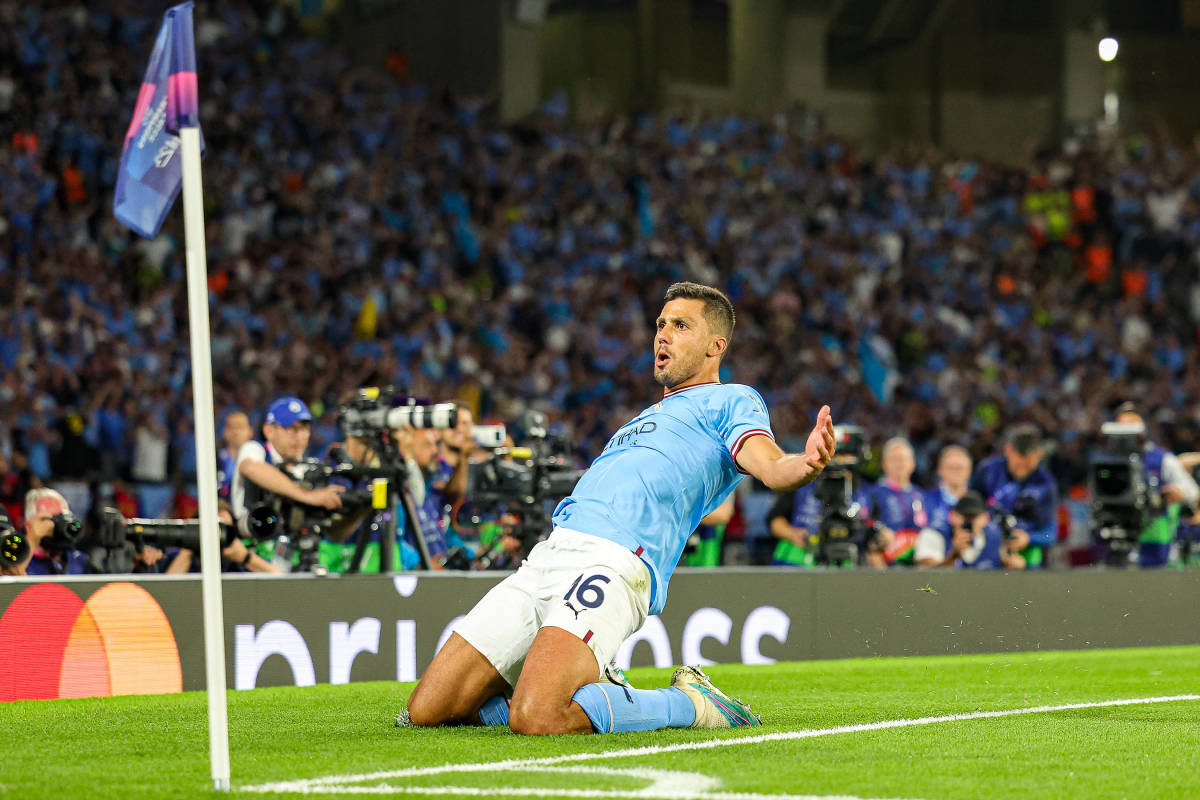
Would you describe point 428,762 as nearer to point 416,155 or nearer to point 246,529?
point 246,529

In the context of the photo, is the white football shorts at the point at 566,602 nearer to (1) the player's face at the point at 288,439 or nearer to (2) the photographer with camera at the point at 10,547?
(2) the photographer with camera at the point at 10,547

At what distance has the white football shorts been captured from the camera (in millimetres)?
5496

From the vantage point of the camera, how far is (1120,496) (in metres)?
12.2

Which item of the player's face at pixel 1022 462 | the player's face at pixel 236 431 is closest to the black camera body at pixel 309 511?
the player's face at pixel 236 431

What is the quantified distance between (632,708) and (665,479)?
2.64 ft

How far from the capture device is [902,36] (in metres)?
27.4

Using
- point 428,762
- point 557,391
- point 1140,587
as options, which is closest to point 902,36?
point 557,391

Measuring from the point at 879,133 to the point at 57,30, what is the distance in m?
13.8

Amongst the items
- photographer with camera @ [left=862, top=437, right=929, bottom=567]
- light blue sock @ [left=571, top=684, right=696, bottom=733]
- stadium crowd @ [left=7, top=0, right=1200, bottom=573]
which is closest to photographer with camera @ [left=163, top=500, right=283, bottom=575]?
stadium crowd @ [left=7, top=0, right=1200, bottom=573]

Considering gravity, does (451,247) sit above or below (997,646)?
above

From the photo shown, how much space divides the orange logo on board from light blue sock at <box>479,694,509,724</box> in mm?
2672

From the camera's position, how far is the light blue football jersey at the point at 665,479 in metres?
5.70

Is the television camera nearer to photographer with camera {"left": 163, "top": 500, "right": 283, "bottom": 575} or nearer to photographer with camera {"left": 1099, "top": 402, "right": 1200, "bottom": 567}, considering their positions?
photographer with camera {"left": 163, "top": 500, "right": 283, "bottom": 575}

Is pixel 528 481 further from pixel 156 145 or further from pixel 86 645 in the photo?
pixel 156 145
